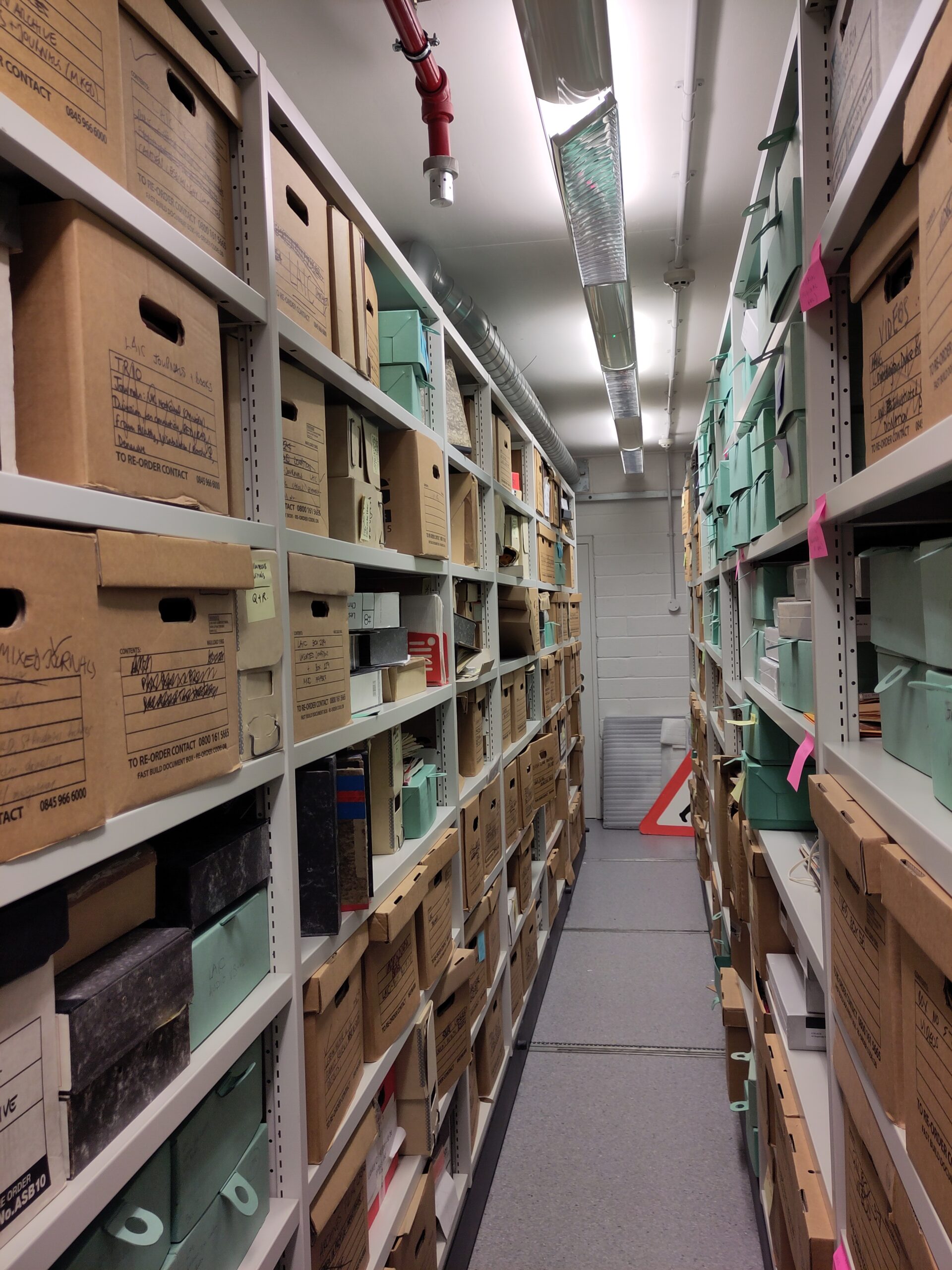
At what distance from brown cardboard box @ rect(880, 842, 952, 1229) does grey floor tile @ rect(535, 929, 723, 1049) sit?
2.58m

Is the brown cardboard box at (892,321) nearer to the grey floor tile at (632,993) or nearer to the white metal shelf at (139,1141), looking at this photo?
the white metal shelf at (139,1141)

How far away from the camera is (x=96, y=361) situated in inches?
30.9

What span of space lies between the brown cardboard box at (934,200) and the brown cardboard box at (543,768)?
2709 mm

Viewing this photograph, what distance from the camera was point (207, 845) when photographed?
1039mm

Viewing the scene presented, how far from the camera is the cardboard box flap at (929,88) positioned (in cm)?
65

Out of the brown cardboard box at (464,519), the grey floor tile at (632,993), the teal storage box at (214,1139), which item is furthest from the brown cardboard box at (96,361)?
the grey floor tile at (632,993)

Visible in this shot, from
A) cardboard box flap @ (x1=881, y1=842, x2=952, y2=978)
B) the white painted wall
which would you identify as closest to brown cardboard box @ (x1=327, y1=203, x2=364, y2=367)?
cardboard box flap @ (x1=881, y1=842, x2=952, y2=978)

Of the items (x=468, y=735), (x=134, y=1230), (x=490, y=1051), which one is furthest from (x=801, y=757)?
(x=490, y=1051)

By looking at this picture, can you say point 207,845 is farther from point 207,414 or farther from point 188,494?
point 207,414

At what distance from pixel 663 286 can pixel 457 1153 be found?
10.5ft

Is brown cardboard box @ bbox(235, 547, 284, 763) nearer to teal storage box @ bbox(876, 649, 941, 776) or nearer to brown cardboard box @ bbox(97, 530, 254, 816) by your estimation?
brown cardboard box @ bbox(97, 530, 254, 816)

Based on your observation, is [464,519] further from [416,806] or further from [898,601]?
[898,601]

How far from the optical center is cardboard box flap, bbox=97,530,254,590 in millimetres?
769

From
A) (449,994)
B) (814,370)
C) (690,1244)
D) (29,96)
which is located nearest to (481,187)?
(814,370)
